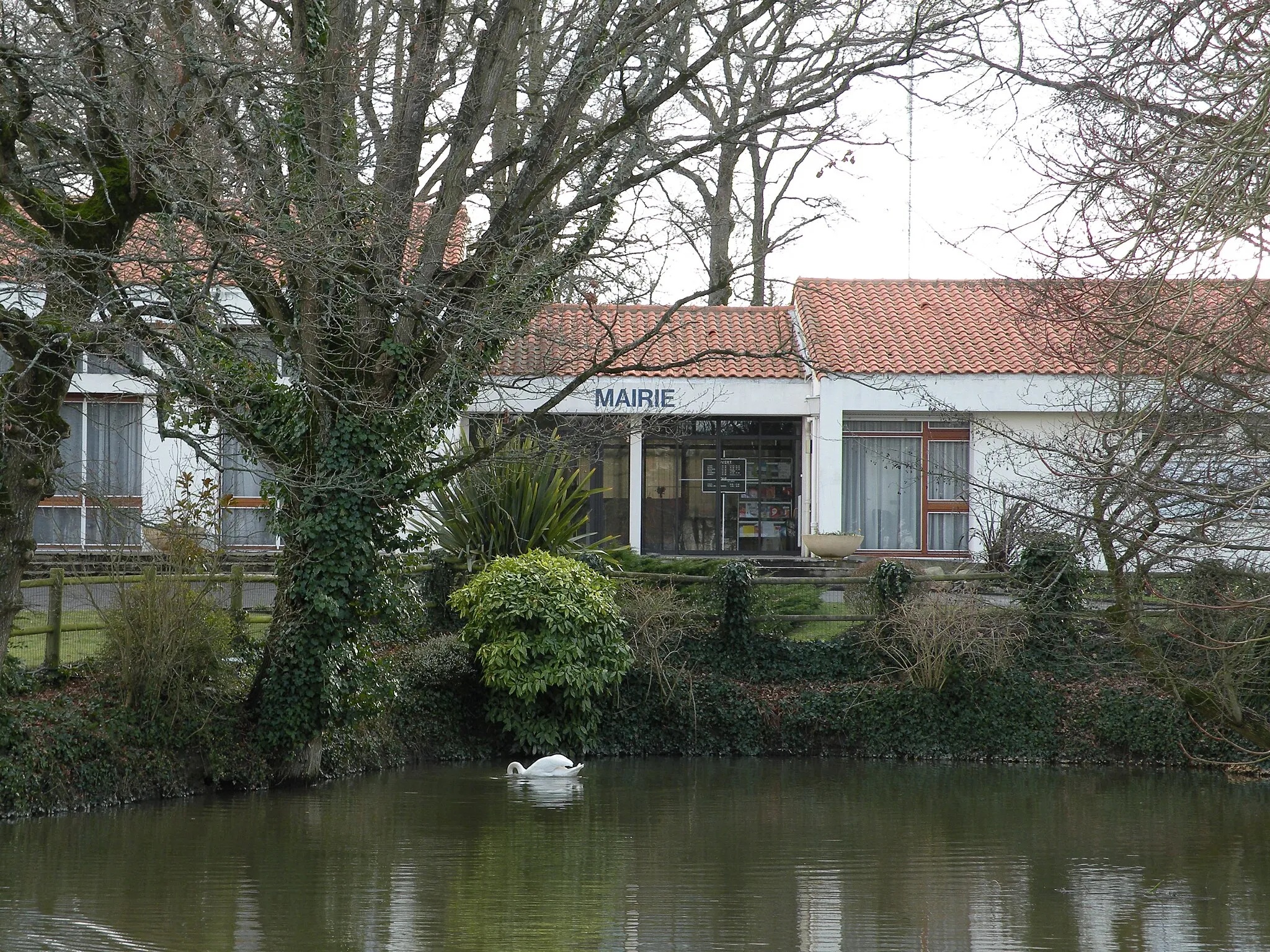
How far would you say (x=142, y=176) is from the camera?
9977mm

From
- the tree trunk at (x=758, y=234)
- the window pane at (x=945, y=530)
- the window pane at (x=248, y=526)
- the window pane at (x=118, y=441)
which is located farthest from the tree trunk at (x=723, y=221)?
the window pane at (x=118, y=441)

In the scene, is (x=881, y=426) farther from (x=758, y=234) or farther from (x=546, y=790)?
(x=546, y=790)

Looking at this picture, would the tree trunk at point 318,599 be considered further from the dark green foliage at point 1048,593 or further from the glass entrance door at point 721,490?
the glass entrance door at point 721,490

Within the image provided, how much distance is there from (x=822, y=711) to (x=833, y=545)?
21.8 feet

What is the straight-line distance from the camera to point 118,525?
10211 millimetres

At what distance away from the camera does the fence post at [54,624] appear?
12.4 m

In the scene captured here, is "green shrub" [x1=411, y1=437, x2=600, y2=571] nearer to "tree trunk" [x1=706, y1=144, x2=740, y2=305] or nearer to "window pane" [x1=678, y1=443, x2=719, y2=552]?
"tree trunk" [x1=706, y1=144, x2=740, y2=305]

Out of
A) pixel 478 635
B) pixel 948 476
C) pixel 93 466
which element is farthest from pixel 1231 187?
pixel 93 466

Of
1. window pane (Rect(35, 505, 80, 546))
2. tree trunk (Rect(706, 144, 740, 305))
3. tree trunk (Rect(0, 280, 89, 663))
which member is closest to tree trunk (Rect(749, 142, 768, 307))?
tree trunk (Rect(706, 144, 740, 305))

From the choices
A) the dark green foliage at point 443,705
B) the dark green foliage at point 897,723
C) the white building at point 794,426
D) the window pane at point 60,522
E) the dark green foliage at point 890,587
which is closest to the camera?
the dark green foliage at point 443,705

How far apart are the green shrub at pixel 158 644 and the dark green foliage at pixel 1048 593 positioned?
30.8 ft

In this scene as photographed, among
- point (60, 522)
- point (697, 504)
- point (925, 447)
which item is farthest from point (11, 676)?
point (925, 447)

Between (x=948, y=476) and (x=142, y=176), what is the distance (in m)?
9.00

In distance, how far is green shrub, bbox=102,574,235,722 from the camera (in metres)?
12.0
